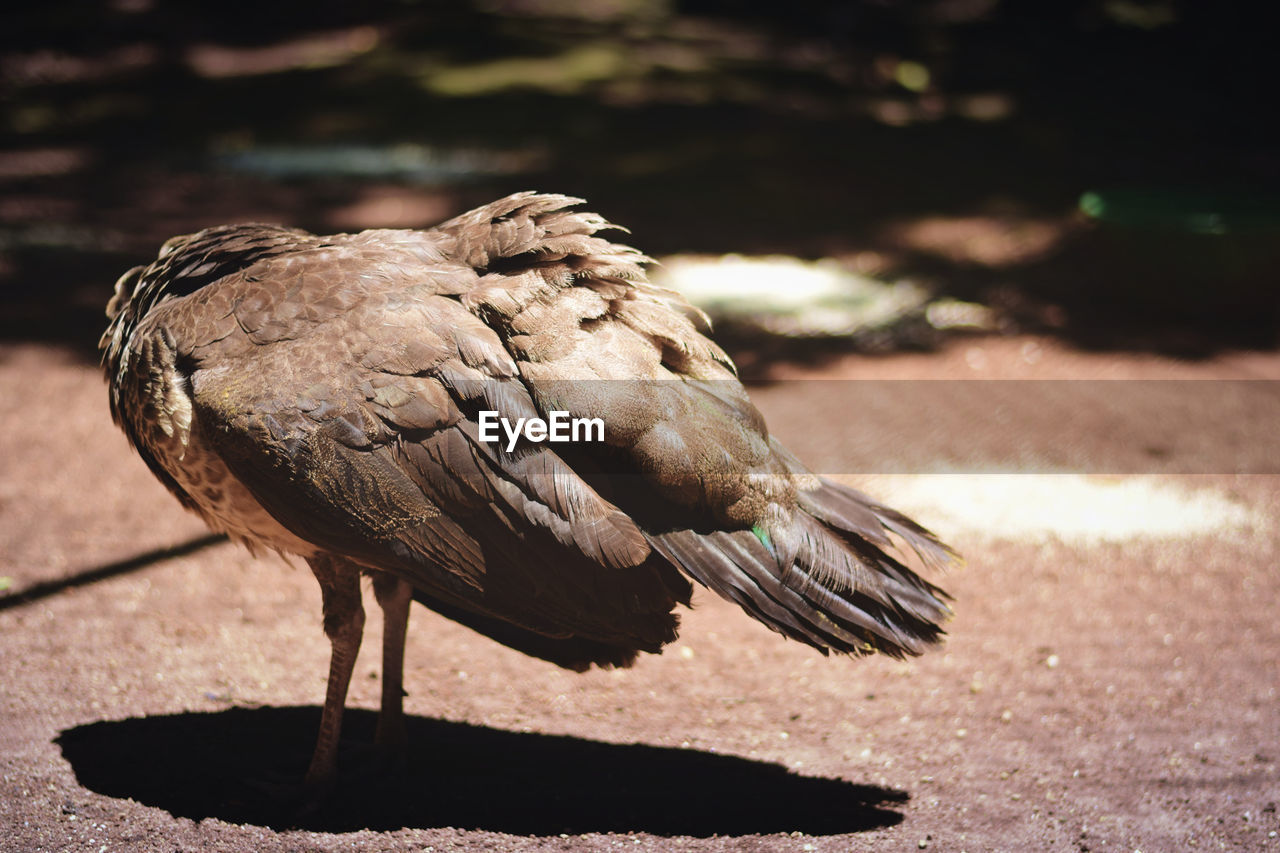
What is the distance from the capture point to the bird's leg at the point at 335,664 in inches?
130

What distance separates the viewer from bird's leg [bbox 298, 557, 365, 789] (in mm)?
3293

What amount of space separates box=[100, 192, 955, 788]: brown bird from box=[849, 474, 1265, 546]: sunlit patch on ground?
222 centimetres

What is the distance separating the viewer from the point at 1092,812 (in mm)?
3350

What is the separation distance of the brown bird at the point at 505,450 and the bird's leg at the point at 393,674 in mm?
216

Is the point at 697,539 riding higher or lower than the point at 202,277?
lower

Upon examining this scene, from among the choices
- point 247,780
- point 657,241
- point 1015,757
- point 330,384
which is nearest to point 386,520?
point 330,384

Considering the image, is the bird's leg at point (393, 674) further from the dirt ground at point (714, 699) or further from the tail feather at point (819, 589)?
the tail feather at point (819, 589)

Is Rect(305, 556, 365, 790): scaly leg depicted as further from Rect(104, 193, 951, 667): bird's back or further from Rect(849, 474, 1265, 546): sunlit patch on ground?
Rect(849, 474, 1265, 546): sunlit patch on ground

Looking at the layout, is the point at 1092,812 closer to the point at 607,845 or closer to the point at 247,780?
the point at 607,845

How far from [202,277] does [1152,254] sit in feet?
23.3

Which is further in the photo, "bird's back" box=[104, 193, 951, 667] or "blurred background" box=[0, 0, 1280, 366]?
"blurred background" box=[0, 0, 1280, 366]

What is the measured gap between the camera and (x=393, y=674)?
3.53m

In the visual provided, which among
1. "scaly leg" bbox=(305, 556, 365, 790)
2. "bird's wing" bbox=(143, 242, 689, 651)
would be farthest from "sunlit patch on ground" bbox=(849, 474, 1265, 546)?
"scaly leg" bbox=(305, 556, 365, 790)

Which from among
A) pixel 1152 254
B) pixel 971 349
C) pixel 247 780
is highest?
pixel 1152 254
